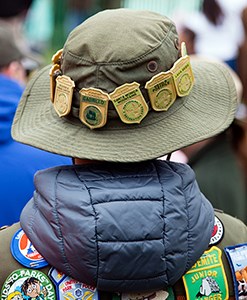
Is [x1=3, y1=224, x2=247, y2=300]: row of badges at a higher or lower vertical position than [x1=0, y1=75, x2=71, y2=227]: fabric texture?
higher

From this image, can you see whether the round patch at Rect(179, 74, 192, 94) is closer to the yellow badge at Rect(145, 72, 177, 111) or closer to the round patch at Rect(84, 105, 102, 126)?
the yellow badge at Rect(145, 72, 177, 111)

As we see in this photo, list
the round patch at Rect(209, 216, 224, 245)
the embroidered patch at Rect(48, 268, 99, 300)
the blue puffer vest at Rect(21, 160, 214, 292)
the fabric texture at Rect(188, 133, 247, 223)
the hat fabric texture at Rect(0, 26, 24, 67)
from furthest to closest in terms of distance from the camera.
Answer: the fabric texture at Rect(188, 133, 247, 223)
the hat fabric texture at Rect(0, 26, 24, 67)
the round patch at Rect(209, 216, 224, 245)
the embroidered patch at Rect(48, 268, 99, 300)
the blue puffer vest at Rect(21, 160, 214, 292)

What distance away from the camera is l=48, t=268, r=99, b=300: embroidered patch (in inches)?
76.4

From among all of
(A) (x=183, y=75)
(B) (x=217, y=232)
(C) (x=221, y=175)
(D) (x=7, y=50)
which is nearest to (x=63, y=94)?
(A) (x=183, y=75)

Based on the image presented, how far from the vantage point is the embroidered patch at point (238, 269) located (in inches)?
79.5

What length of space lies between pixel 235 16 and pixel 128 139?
14.1ft

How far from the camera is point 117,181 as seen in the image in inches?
75.1

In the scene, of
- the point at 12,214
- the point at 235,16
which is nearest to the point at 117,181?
the point at 12,214

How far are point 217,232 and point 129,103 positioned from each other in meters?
0.43

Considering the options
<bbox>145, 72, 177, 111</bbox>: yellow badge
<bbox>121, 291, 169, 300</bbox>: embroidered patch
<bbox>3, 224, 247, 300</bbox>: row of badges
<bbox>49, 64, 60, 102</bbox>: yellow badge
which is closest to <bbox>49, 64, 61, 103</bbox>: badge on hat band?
<bbox>49, 64, 60, 102</bbox>: yellow badge

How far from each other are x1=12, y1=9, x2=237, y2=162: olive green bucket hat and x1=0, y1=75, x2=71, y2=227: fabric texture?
807mm

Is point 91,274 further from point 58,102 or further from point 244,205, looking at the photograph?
point 244,205

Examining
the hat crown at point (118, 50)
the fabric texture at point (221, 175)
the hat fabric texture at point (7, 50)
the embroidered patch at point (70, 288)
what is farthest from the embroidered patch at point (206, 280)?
the hat fabric texture at point (7, 50)

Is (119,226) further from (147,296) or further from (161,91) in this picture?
(161,91)
